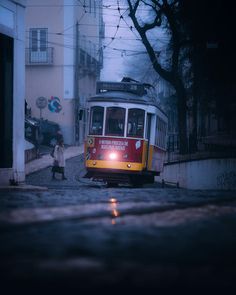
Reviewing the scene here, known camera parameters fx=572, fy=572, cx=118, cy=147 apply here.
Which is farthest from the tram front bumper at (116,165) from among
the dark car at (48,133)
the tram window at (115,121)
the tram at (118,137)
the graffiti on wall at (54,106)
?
the dark car at (48,133)

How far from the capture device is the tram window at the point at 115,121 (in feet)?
60.1

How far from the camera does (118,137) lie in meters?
18.2

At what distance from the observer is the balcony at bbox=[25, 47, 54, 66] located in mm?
42719

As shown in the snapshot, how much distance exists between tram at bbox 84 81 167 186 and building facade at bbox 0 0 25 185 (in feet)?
13.9

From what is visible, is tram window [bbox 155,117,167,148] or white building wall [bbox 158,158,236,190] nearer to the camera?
white building wall [bbox 158,158,236,190]

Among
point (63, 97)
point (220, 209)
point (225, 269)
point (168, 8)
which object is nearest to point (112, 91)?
point (168, 8)

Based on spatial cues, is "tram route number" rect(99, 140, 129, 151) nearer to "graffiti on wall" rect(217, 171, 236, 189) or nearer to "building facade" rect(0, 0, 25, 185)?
"graffiti on wall" rect(217, 171, 236, 189)

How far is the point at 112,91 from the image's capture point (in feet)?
63.4

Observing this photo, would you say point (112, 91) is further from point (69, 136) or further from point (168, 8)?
point (69, 136)

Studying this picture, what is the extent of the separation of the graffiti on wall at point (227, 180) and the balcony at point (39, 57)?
84.5 ft

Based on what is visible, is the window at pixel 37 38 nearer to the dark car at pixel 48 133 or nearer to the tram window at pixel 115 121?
the dark car at pixel 48 133

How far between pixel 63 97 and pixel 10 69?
95.5ft

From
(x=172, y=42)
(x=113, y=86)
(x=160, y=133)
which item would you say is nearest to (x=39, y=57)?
(x=172, y=42)

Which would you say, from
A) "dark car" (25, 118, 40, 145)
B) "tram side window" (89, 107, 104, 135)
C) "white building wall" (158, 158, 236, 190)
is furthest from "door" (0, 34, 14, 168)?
"dark car" (25, 118, 40, 145)
